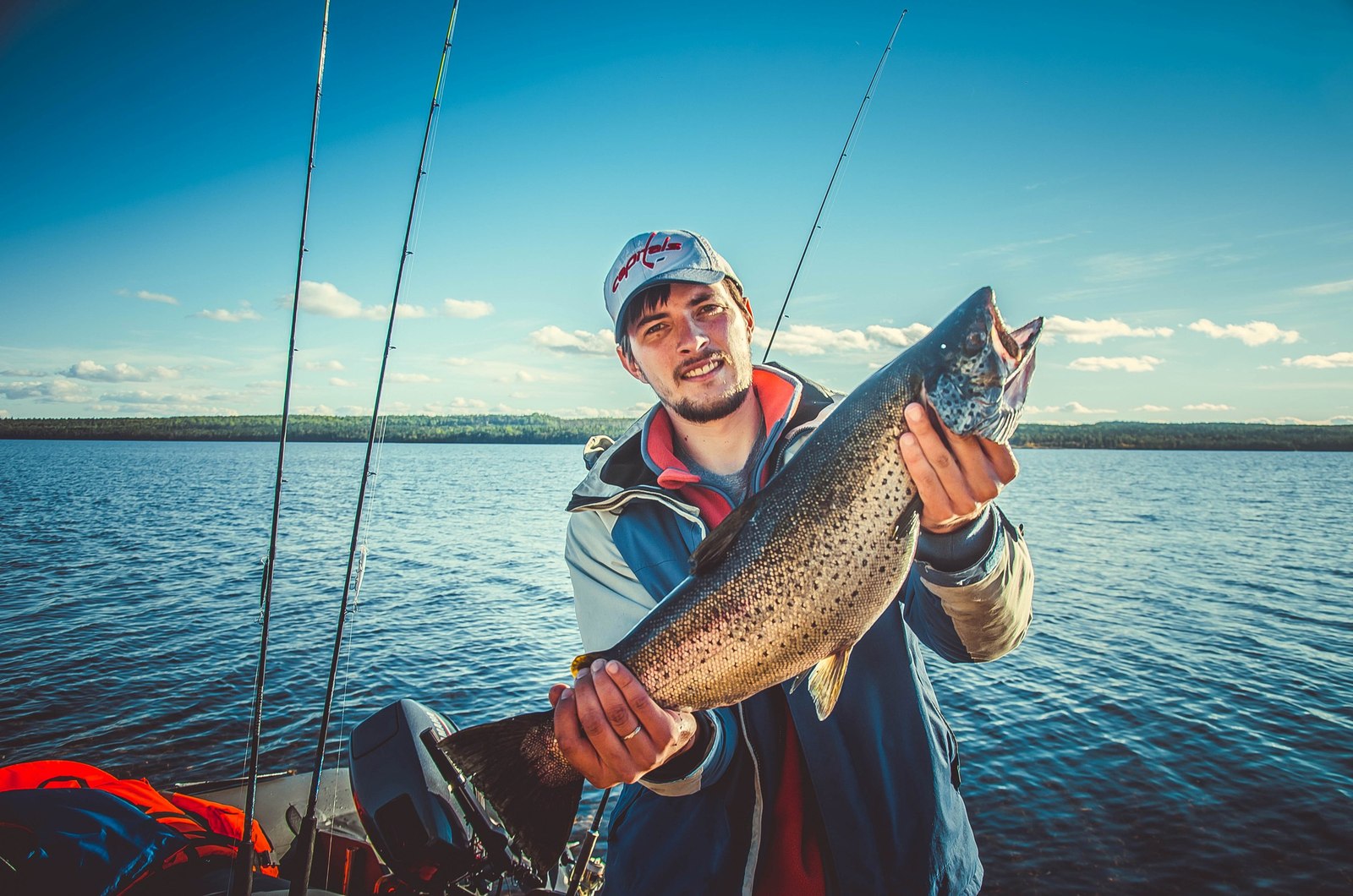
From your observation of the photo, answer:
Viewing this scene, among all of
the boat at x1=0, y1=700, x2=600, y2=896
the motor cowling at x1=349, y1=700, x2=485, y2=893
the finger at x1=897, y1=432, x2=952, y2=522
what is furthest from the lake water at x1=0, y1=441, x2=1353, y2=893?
the finger at x1=897, y1=432, x2=952, y2=522

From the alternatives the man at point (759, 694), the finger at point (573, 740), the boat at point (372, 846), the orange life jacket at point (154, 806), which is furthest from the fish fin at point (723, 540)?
the orange life jacket at point (154, 806)

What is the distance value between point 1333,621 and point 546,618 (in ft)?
53.7

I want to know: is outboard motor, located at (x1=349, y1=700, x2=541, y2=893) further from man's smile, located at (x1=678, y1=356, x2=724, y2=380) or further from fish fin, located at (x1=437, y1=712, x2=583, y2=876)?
man's smile, located at (x1=678, y1=356, x2=724, y2=380)

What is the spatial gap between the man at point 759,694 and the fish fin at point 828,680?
18cm

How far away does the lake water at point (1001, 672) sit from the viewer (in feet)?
26.2

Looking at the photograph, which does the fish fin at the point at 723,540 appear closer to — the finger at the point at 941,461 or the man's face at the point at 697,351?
the finger at the point at 941,461

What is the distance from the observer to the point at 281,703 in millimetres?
10703

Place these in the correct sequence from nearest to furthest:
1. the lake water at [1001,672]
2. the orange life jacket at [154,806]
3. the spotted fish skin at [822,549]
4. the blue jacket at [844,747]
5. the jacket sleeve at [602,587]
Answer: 1. the spotted fish skin at [822,549]
2. the blue jacket at [844,747]
3. the jacket sleeve at [602,587]
4. the orange life jacket at [154,806]
5. the lake water at [1001,672]

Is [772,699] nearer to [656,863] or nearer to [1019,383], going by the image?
[656,863]

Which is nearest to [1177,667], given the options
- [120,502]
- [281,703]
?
[281,703]

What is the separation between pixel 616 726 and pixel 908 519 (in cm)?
121

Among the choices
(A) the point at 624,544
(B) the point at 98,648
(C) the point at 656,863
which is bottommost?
(B) the point at 98,648

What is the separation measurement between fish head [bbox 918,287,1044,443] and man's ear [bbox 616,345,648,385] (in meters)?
1.60

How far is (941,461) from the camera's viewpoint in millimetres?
2328
